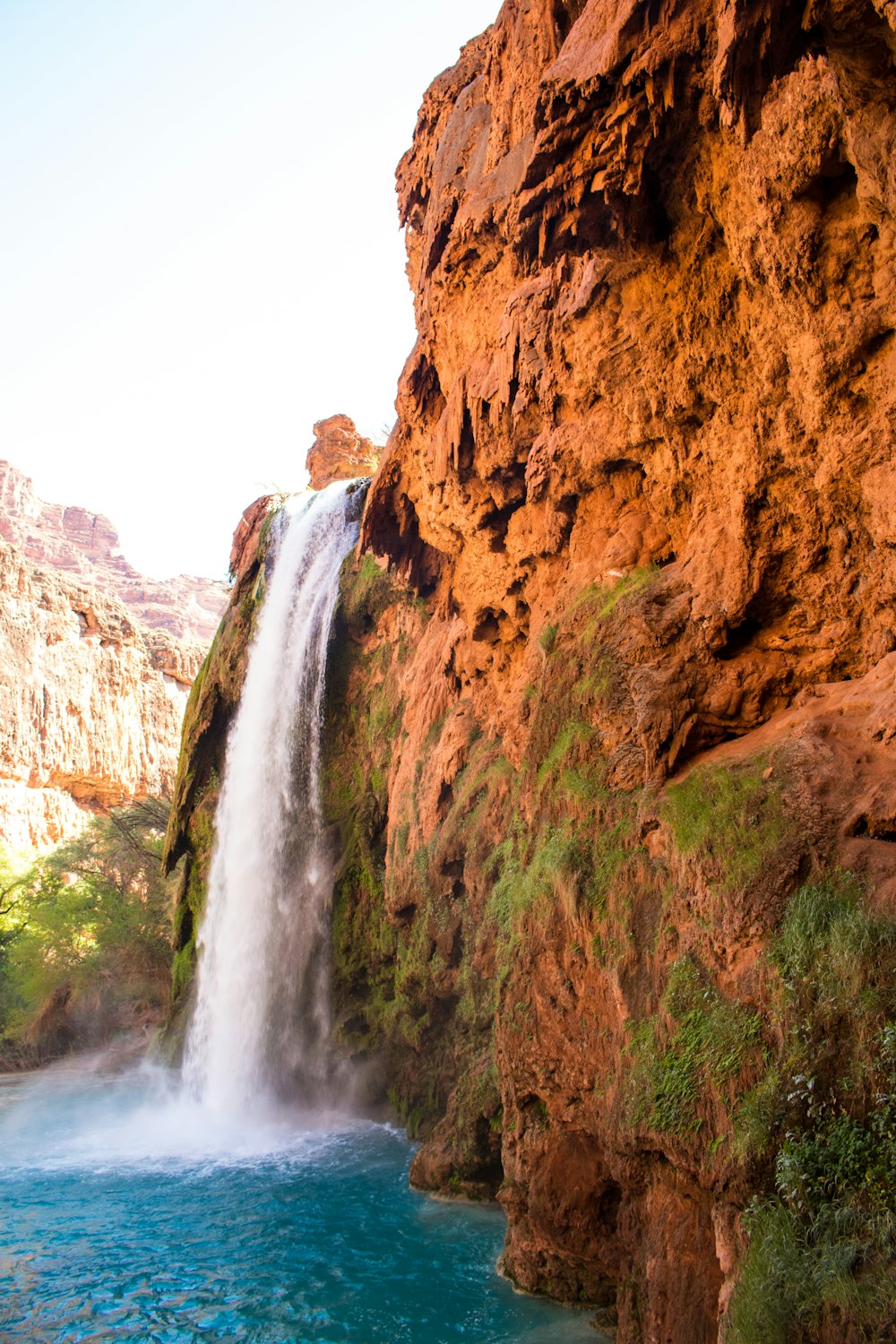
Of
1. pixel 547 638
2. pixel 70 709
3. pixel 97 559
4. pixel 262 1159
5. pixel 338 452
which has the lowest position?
pixel 262 1159

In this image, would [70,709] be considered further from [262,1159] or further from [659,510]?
[659,510]

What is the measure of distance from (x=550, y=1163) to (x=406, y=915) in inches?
273

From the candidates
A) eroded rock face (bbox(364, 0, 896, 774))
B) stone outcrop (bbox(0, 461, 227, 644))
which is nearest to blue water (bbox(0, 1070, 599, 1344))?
eroded rock face (bbox(364, 0, 896, 774))

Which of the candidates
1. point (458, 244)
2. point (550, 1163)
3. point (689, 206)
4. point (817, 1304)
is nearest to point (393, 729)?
point (458, 244)

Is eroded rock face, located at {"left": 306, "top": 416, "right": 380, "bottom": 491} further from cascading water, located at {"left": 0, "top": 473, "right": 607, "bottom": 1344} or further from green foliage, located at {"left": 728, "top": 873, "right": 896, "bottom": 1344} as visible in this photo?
green foliage, located at {"left": 728, "top": 873, "right": 896, "bottom": 1344}

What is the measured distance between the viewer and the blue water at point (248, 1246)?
812cm

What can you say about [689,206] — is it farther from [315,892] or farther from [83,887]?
[83,887]

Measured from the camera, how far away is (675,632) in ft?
26.6

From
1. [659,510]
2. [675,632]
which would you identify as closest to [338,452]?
[659,510]

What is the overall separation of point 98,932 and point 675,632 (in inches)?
1089

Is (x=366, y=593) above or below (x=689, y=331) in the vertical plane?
above

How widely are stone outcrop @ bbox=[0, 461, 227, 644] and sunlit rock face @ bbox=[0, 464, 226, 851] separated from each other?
44618 mm

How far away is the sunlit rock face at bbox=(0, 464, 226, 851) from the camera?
46.4 meters

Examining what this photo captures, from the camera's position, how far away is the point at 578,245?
921cm
